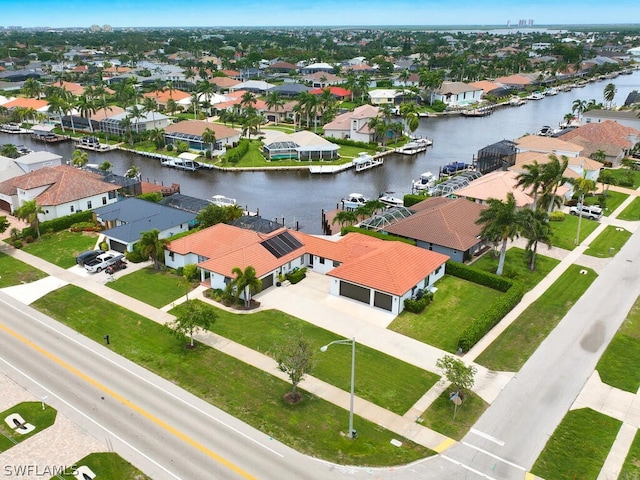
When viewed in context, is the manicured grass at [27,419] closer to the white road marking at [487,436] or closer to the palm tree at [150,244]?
the palm tree at [150,244]

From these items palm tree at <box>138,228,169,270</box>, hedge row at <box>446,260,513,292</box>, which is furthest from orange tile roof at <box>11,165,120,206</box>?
hedge row at <box>446,260,513,292</box>

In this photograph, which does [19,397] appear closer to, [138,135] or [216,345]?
[216,345]

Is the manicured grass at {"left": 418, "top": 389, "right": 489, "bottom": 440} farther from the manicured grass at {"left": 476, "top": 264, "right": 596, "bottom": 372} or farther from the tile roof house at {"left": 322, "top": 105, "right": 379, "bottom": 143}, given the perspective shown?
the tile roof house at {"left": 322, "top": 105, "right": 379, "bottom": 143}

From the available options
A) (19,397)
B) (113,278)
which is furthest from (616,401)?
(113,278)

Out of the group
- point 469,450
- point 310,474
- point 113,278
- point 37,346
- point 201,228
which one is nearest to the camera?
point 310,474

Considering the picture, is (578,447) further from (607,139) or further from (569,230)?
(607,139)

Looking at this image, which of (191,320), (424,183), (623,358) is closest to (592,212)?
(424,183)

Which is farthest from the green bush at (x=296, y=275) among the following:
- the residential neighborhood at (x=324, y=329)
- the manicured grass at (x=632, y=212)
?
the manicured grass at (x=632, y=212)
